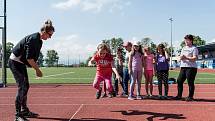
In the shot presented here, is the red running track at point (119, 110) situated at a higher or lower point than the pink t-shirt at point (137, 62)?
lower

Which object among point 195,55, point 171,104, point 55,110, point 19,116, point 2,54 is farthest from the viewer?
point 2,54

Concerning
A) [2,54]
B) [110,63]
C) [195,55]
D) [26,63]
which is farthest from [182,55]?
[2,54]

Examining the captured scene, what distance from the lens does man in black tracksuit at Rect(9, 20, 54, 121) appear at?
316 inches

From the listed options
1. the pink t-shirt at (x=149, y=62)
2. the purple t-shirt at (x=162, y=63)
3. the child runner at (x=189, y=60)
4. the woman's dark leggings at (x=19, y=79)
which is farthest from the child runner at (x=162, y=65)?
the woman's dark leggings at (x=19, y=79)

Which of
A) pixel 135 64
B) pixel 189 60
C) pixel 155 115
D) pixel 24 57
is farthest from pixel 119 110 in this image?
pixel 189 60

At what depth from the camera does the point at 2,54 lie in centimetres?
1977

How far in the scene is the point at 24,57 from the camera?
27.5 feet

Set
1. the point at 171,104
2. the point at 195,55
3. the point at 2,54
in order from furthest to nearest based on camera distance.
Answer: the point at 2,54, the point at 195,55, the point at 171,104

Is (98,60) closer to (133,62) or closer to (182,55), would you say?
(133,62)

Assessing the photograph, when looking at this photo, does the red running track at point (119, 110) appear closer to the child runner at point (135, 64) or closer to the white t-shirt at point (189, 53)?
the child runner at point (135, 64)

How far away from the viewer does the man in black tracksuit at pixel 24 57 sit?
316 inches

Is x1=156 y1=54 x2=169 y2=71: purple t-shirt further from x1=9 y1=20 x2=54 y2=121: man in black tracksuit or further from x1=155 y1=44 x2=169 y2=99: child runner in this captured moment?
x1=9 y1=20 x2=54 y2=121: man in black tracksuit

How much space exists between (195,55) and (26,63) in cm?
578

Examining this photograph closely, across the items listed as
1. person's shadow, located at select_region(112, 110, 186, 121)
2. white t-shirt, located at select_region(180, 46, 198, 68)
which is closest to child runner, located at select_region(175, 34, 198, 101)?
white t-shirt, located at select_region(180, 46, 198, 68)
